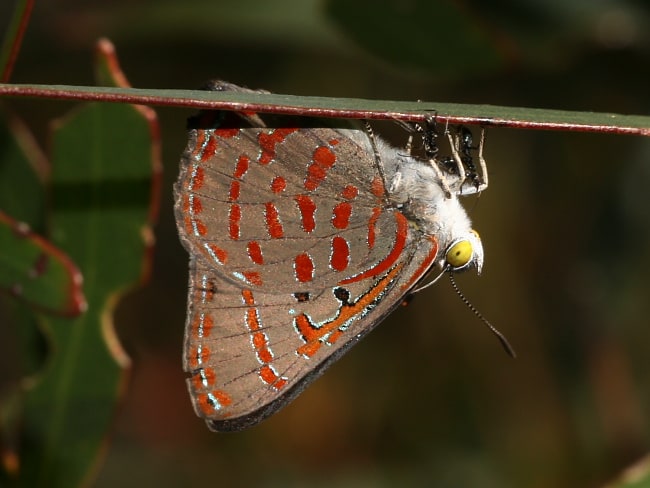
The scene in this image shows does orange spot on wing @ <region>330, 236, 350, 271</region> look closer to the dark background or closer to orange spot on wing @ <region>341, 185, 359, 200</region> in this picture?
orange spot on wing @ <region>341, 185, 359, 200</region>

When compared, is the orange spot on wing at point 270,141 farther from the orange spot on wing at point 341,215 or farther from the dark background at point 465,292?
the dark background at point 465,292

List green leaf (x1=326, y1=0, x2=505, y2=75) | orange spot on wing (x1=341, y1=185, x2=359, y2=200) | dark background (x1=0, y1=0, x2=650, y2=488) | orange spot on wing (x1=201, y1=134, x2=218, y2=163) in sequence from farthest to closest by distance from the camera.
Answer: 1. dark background (x1=0, y1=0, x2=650, y2=488)
2. green leaf (x1=326, y1=0, x2=505, y2=75)
3. orange spot on wing (x1=341, y1=185, x2=359, y2=200)
4. orange spot on wing (x1=201, y1=134, x2=218, y2=163)

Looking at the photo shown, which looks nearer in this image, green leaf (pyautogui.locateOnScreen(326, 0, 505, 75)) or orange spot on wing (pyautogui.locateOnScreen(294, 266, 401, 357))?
orange spot on wing (pyautogui.locateOnScreen(294, 266, 401, 357))

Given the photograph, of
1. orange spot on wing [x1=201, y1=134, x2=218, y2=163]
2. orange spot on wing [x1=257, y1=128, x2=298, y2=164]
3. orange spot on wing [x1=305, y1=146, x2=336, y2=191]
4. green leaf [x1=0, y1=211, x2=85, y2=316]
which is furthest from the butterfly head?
green leaf [x1=0, y1=211, x2=85, y2=316]

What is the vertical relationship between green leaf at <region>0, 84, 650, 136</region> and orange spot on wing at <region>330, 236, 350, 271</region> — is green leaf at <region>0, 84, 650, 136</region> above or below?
above

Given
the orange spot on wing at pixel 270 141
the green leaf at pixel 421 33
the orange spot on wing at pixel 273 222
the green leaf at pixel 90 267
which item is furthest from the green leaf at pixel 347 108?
the green leaf at pixel 421 33

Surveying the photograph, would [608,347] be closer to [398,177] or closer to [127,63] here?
[398,177]

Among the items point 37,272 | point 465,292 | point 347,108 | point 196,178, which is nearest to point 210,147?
point 196,178
